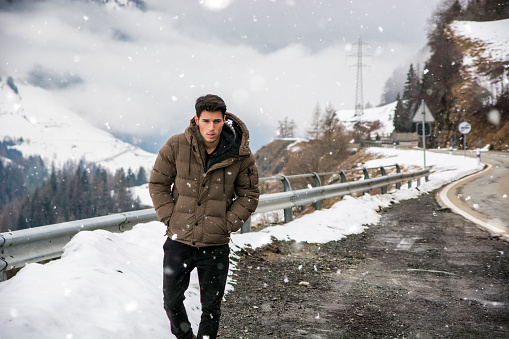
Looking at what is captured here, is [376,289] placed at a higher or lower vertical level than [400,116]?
lower

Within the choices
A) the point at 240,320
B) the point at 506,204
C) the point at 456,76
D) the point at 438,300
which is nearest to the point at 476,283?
the point at 438,300

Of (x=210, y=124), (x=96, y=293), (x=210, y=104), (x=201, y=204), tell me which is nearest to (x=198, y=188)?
(x=201, y=204)

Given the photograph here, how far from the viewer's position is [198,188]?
2.97m

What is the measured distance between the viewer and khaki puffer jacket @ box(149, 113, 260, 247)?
294cm

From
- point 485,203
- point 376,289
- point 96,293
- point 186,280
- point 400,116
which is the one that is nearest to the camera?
point 186,280

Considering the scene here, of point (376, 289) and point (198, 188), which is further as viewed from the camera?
point (376, 289)

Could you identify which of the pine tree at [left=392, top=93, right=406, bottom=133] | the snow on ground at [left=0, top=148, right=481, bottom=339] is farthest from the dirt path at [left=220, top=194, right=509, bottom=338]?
the pine tree at [left=392, top=93, right=406, bottom=133]

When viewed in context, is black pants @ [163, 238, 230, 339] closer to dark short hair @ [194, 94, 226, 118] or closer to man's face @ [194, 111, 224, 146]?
man's face @ [194, 111, 224, 146]

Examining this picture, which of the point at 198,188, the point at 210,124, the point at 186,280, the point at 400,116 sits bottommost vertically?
the point at 186,280

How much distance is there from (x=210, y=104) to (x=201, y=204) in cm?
74

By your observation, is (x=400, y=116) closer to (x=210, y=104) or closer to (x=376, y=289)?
(x=376, y=289)

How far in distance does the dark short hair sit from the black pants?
101 cm

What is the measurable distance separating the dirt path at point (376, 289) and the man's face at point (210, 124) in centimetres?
182

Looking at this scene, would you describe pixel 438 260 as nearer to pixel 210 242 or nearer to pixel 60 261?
pixel 210 242
